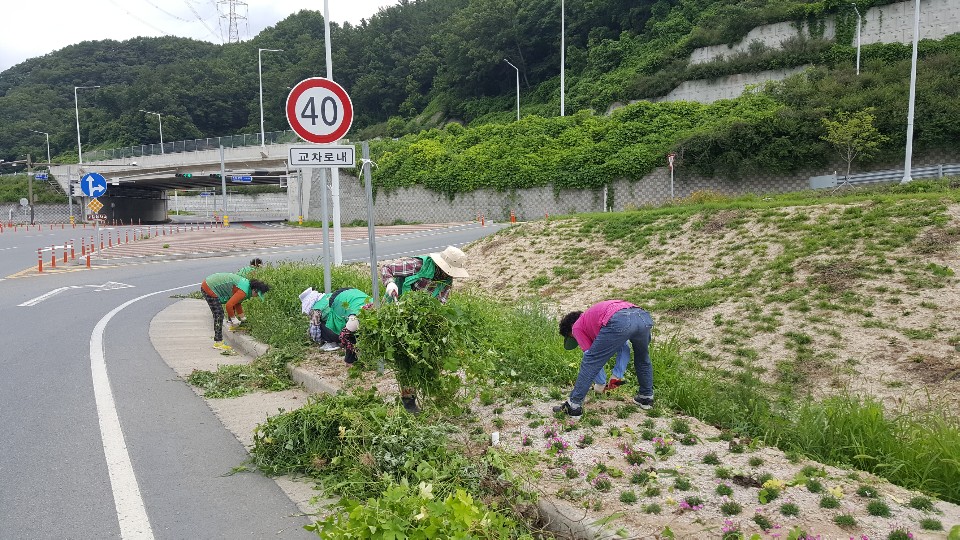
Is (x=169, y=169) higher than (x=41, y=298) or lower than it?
higher

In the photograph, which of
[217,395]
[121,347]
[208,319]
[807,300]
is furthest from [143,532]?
[807,300]

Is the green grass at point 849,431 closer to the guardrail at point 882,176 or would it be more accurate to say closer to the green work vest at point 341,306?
the green work vest at point 341,306

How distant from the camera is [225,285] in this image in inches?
376

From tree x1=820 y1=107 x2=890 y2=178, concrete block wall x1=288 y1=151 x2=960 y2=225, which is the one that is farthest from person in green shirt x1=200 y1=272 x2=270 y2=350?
tree x1=820 y1=107 x2=890 y2=178

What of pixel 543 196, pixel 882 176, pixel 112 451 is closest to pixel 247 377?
pixel 112 451

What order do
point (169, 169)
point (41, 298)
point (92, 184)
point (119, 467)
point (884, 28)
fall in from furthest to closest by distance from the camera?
point (169, 169), point (884, 28), point (92, 184), point (41, 298), point (119, 467)

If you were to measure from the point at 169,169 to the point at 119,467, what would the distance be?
58636 mm

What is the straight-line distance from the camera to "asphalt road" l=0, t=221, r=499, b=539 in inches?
155

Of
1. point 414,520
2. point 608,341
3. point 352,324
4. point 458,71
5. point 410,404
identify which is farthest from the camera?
point 458,71

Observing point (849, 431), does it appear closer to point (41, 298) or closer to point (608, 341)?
point (608, 341)

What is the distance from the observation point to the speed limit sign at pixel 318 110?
748 centimetres

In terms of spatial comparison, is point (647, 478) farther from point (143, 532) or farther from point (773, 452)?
point (143, 532)

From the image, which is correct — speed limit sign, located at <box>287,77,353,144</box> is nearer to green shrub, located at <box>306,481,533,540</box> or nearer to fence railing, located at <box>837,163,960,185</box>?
green shrub, located at <box>306,481,533,540</box>

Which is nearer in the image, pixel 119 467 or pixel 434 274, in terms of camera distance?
pixel 119 467
